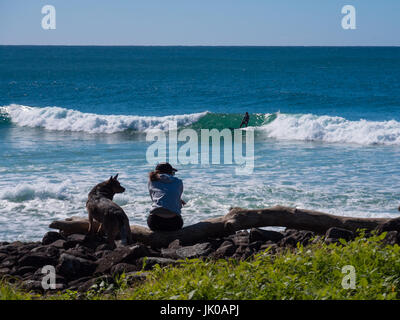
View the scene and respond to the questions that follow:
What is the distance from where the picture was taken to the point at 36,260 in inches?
296

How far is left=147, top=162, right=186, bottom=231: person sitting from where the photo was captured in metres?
8.43

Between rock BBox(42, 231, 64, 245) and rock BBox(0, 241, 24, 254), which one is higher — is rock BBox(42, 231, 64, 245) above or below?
above

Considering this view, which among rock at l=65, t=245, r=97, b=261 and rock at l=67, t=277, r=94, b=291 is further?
rock at l=65, t=245, r=97, b=261

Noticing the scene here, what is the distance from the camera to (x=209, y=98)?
40531mm

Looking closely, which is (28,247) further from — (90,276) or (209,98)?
(209,98)

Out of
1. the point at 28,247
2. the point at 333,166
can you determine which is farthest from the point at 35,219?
the point at 333,166

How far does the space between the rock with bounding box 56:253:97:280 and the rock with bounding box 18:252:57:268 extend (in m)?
0.48

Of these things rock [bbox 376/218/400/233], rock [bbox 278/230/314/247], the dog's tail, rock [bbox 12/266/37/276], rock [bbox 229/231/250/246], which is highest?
rock [bbox 376/218/400/233]

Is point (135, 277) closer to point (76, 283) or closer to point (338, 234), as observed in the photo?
point (76, 283)

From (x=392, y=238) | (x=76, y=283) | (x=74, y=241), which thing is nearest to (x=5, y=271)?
(x=76, y=283)

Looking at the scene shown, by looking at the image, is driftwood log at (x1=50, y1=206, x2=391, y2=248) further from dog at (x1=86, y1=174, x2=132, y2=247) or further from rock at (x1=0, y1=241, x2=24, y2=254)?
rock at (x1=0, y1=241, x2=24, y2=254)

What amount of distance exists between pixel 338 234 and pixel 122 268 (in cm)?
301

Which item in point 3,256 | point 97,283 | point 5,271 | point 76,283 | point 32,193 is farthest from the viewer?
point 32,193

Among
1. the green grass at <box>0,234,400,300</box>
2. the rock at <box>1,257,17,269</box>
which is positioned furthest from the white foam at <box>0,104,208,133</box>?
the green grass at <box>0,234,400,300</box>
